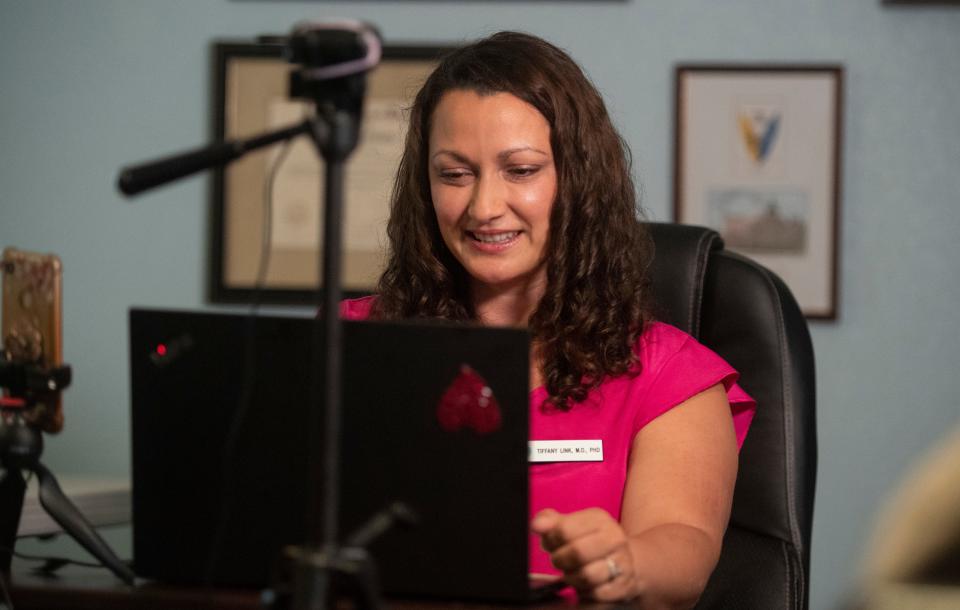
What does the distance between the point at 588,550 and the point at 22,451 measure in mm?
651

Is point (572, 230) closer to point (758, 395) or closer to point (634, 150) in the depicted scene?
point (758, 395)

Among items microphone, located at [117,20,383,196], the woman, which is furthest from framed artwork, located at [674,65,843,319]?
microphone, located at [117,20,383,196]

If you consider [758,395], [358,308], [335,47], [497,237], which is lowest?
[758,395]

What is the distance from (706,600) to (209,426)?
0.77 metres

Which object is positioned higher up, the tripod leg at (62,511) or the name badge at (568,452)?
the name badge at (568,452)

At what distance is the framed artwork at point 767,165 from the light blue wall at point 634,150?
42 millimetres

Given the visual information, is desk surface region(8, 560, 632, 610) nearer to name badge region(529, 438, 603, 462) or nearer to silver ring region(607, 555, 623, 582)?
silver ring region(607, 555, 623, 582)

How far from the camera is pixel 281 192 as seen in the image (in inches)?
96.6

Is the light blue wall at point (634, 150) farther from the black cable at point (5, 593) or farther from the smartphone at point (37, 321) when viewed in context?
the black cable at point (5, 593)

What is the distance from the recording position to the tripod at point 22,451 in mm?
1258

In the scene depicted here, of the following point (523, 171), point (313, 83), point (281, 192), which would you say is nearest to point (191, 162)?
point (313, 83)

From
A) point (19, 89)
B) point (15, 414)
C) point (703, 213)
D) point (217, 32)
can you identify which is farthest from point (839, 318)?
point (19, 89)

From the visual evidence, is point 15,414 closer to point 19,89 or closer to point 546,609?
point 546,609

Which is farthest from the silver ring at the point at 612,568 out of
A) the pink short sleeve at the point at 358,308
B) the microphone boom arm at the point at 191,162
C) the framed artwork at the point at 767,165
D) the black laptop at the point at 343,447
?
the framed artwork at the point at 767,165
